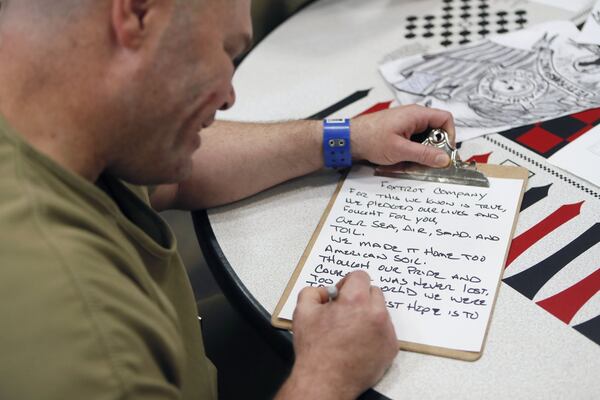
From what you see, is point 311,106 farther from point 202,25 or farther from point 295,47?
point 202,25

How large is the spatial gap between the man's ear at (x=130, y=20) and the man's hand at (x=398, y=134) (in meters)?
0.44

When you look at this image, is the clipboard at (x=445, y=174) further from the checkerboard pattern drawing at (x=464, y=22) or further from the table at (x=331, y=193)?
the checkerboard pattern drawing at (x=464, y=22)

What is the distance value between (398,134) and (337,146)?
9cm

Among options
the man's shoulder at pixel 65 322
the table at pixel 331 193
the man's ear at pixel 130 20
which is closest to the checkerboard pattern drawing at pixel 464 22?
the table at pixel 331 193

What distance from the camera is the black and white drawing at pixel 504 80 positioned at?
103 cm

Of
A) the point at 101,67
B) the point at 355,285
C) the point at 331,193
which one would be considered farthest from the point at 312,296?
the point at 101,67

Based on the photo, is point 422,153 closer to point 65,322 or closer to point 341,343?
point 341,343

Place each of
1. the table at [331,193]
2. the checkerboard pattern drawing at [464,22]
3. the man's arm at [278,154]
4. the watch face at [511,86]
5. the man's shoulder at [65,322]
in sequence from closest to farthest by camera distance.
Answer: the man's shoulder at [65,322], the table at [331,193], the man's arm at [278,154], the watch face at [511,86], the checkerboard pattern drawing at [464,22]

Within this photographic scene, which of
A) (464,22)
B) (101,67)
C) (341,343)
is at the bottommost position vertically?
(341,343)

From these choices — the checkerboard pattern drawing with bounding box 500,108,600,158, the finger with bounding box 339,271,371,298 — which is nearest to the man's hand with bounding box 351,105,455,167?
the checkerboard pattern drawing with bounding box 500,108,600,158

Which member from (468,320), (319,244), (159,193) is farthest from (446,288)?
(159,193)

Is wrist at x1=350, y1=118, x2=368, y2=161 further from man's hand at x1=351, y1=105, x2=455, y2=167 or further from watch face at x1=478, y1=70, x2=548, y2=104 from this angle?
watch face at x1=478, y1=70, x2=548, y2=104

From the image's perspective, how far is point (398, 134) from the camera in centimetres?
96

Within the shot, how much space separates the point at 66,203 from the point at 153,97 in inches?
5.2
